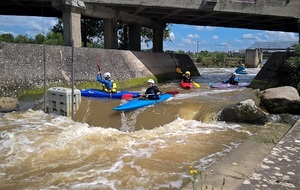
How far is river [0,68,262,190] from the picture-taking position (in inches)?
182

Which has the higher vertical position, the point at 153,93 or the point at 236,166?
the point at 153,93

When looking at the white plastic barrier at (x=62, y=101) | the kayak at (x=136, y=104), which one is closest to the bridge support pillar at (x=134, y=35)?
the kayak at (x=136, y=104)

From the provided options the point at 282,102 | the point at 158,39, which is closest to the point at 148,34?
the point at 158,39

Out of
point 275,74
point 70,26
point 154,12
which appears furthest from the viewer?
point 154,12

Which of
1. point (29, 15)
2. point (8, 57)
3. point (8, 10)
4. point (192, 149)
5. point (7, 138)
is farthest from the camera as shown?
point (29, 15)

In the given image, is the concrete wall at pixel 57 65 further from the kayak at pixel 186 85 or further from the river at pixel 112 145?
the kayak at pixel 186 85

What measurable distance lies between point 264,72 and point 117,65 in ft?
24.5

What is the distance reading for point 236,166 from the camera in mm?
4109

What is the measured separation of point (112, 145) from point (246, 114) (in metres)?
3.92

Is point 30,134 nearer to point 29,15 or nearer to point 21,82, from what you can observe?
point 21,82

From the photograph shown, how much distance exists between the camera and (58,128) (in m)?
7.75

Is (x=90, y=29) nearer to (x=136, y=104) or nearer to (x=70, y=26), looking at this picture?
(x=70, y=26)

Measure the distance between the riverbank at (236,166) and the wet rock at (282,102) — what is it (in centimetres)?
267

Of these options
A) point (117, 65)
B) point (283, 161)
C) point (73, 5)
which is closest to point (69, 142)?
point (283, 161)
